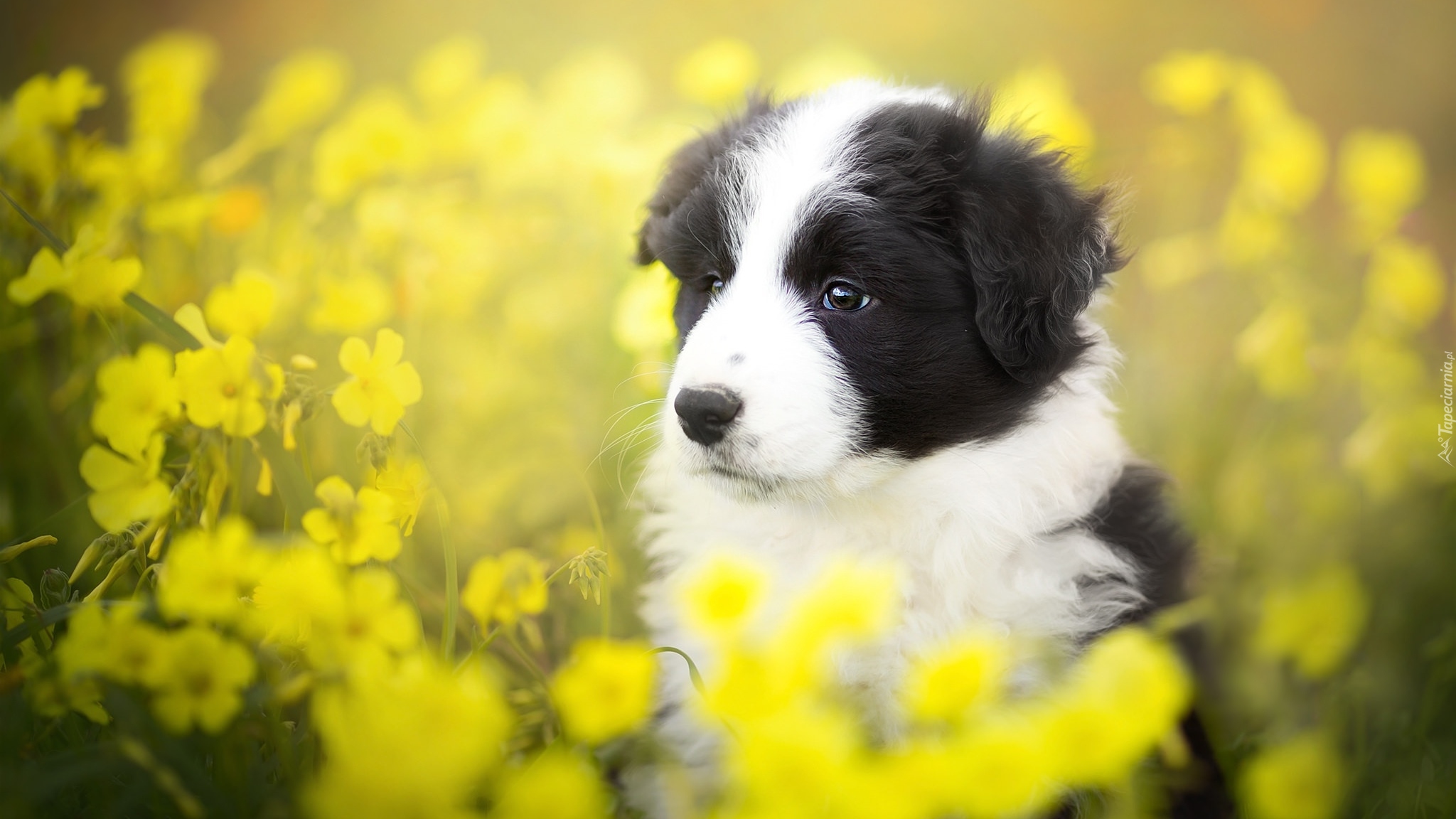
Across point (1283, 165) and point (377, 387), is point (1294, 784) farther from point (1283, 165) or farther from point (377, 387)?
point (1283, 165)

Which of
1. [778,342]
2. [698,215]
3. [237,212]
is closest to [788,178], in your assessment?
[698,215]

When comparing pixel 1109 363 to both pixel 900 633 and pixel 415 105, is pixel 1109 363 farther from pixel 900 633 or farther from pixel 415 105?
pixel 415 105

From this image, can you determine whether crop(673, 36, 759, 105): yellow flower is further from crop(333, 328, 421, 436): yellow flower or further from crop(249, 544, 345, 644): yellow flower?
crop(249, 544, 345, 644): yellow flower

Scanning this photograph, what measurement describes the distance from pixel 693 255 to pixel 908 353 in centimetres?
56

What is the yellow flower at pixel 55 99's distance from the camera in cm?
209

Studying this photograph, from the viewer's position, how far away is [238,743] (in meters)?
1.28

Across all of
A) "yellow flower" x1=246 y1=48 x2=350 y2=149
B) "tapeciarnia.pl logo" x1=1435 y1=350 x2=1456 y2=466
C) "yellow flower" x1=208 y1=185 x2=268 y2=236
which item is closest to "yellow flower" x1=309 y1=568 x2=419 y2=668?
"yellow flower" x1=208 y1=185 x2=268 y2=236

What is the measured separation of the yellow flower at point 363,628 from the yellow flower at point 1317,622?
5.80 feet

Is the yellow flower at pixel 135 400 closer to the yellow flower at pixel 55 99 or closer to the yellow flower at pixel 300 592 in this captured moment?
the yellow flower at pixel 300 592

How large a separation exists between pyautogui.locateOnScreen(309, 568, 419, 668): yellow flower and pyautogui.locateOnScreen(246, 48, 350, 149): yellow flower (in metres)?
2.25

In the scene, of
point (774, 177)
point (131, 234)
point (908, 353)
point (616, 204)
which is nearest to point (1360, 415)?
point (908, 353)

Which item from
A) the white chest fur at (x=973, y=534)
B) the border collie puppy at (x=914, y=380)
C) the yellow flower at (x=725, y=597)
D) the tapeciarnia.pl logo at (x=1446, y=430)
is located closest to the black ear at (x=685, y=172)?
the border collie puppy at (x=914, y=380)

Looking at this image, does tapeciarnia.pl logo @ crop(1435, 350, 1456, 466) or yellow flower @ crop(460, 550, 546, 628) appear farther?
tapeciarnia.pl logo @ crop(1435, 350, 1456, 466)

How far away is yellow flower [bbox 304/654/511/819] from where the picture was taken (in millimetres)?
999
